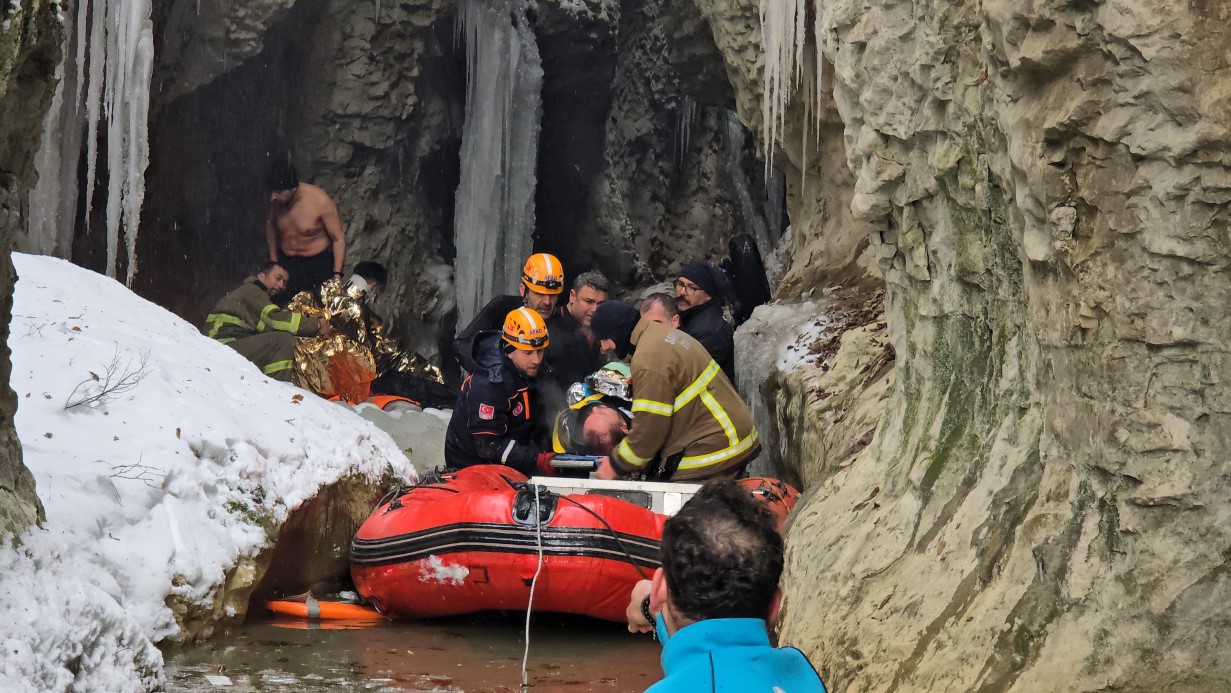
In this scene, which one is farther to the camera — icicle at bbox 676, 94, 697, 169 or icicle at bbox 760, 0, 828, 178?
icicle at bbox 676, 94, 697, 169

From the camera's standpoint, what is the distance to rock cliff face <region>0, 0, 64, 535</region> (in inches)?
151

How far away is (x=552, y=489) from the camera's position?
626 centimetres

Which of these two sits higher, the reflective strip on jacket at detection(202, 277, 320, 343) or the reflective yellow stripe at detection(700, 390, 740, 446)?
the reflective strip on jacket at detection(202, 277, 320, 343)

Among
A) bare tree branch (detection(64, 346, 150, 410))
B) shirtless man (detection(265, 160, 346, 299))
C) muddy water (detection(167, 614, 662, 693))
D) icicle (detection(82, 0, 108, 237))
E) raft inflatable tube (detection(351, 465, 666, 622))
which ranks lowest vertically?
muddy water (detection(167, 614, 662, 693))

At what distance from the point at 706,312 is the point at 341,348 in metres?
4.13

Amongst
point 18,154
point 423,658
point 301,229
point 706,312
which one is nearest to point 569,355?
point 706,312

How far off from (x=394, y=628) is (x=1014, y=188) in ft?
13.3

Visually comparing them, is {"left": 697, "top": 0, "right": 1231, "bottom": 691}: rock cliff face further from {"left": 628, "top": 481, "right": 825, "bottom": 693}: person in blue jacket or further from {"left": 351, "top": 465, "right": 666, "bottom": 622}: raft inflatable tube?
{"left": 628, "top": 481, "right": 825, "bottom": 693}: person in blue jacket

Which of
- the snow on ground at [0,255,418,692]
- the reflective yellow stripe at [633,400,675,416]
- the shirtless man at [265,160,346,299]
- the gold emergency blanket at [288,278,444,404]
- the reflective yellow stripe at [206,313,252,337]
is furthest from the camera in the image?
the shirtless man at [265,160,346,299]

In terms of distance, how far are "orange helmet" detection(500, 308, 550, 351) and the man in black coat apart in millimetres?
1272

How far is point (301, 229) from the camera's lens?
13.1 metres

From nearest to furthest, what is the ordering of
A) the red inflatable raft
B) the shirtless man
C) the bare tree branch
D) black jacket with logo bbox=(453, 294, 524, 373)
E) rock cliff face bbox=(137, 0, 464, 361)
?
the bare tree branch, the red inflatable raft, black jacket with logo bbox=(453, 294, 524, 373), rock cliff face bbox=(137, 0, 464, 361), the shirtless man

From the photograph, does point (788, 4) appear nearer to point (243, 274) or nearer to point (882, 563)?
point (882, 563)

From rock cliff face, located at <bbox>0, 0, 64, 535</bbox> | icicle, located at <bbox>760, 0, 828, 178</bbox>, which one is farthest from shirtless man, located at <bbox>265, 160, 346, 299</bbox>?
rock cliff face, located at <bbox>0, 0, 64, 535</bbox>
